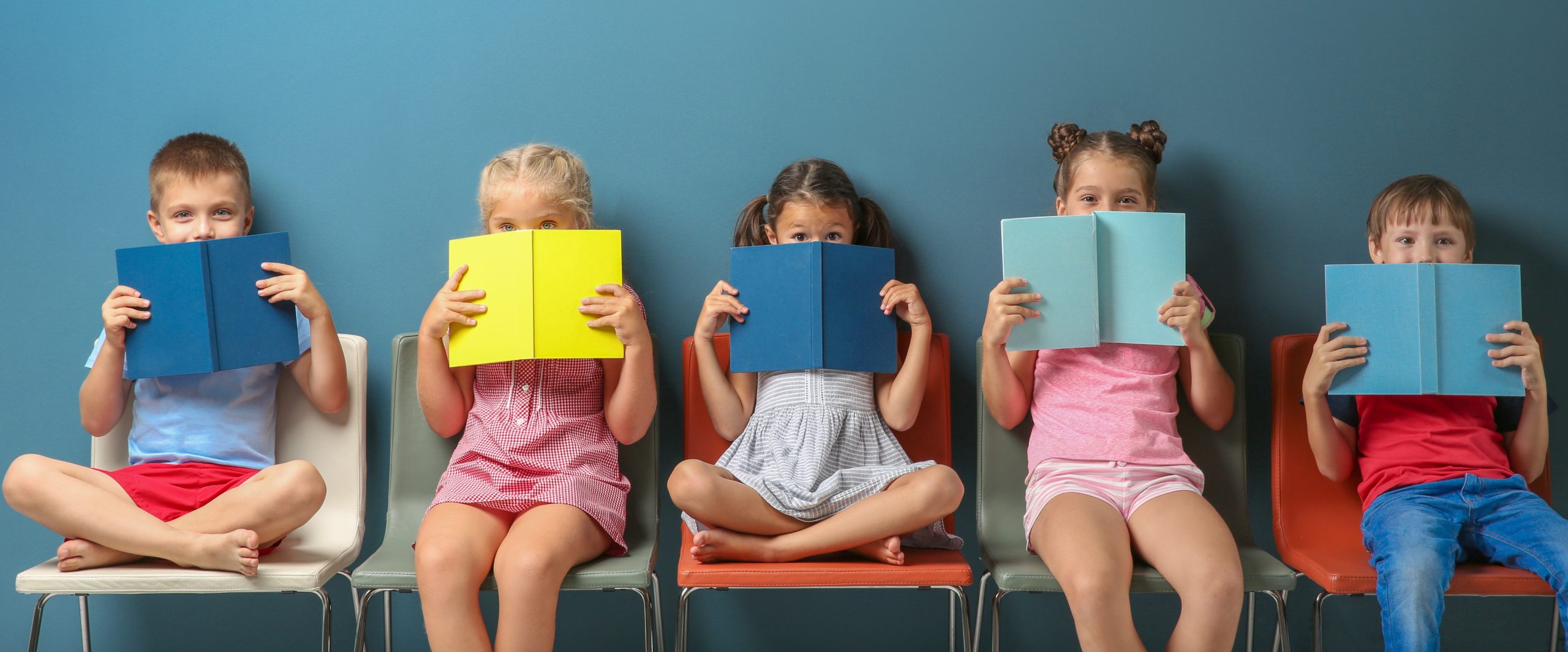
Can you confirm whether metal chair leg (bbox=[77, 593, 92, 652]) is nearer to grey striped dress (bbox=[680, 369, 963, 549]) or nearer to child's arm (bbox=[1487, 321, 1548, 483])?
grey striped dress (bbox=[680, 369, 963, 549])

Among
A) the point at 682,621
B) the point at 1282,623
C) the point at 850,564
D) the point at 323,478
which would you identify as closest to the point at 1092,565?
the point at 850,564

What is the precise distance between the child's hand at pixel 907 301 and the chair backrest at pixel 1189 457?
0.58ft

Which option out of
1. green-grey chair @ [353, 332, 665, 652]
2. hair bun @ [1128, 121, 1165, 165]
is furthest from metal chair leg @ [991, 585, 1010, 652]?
hair bun @ [1128, 121, 1165, 165]

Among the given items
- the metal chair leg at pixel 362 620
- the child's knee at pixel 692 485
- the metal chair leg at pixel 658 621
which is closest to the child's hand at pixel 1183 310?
the child's knee at pixel 692 485

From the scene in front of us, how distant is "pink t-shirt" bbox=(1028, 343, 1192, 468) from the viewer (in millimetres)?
2020

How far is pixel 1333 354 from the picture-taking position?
6.43 feet

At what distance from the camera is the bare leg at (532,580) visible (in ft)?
5.70

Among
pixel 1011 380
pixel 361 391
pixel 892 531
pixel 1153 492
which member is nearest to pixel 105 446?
pixel 361 391

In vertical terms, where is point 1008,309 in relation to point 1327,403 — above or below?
above

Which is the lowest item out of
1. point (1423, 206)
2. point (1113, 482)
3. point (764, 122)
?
point (1113, 482)

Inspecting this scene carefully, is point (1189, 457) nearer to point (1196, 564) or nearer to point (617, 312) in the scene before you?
point (1196, 564)

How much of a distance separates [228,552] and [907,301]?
4.38 feet

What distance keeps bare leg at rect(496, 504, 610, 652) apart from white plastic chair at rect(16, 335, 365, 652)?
36 centimetres

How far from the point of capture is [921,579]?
5.77 feet
